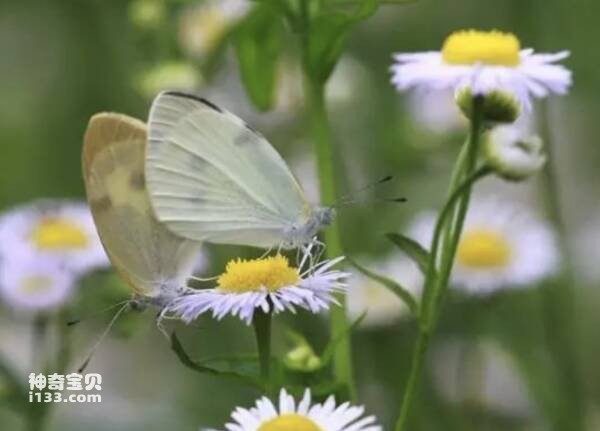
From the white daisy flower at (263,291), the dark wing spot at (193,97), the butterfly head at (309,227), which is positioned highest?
the dark wing spot at (193,97)

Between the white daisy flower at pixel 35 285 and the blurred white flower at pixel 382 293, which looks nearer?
the white daisy flower at pixel 35 285

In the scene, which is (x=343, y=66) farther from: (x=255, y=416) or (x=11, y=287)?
(x=255, y=416)

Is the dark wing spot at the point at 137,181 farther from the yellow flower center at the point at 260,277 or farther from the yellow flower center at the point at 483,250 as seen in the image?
the yellow flower center at the point at 483,250

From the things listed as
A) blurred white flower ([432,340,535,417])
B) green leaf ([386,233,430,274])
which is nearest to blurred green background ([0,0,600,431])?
blurred white flower ([432,340,535,417])

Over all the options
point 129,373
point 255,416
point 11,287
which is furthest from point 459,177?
point 129,373

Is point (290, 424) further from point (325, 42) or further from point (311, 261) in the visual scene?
point (325, 42)

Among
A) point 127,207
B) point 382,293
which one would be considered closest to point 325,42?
point 127,207

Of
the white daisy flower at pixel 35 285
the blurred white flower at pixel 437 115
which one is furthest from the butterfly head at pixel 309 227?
the blurred white flower at pixel 437 115
